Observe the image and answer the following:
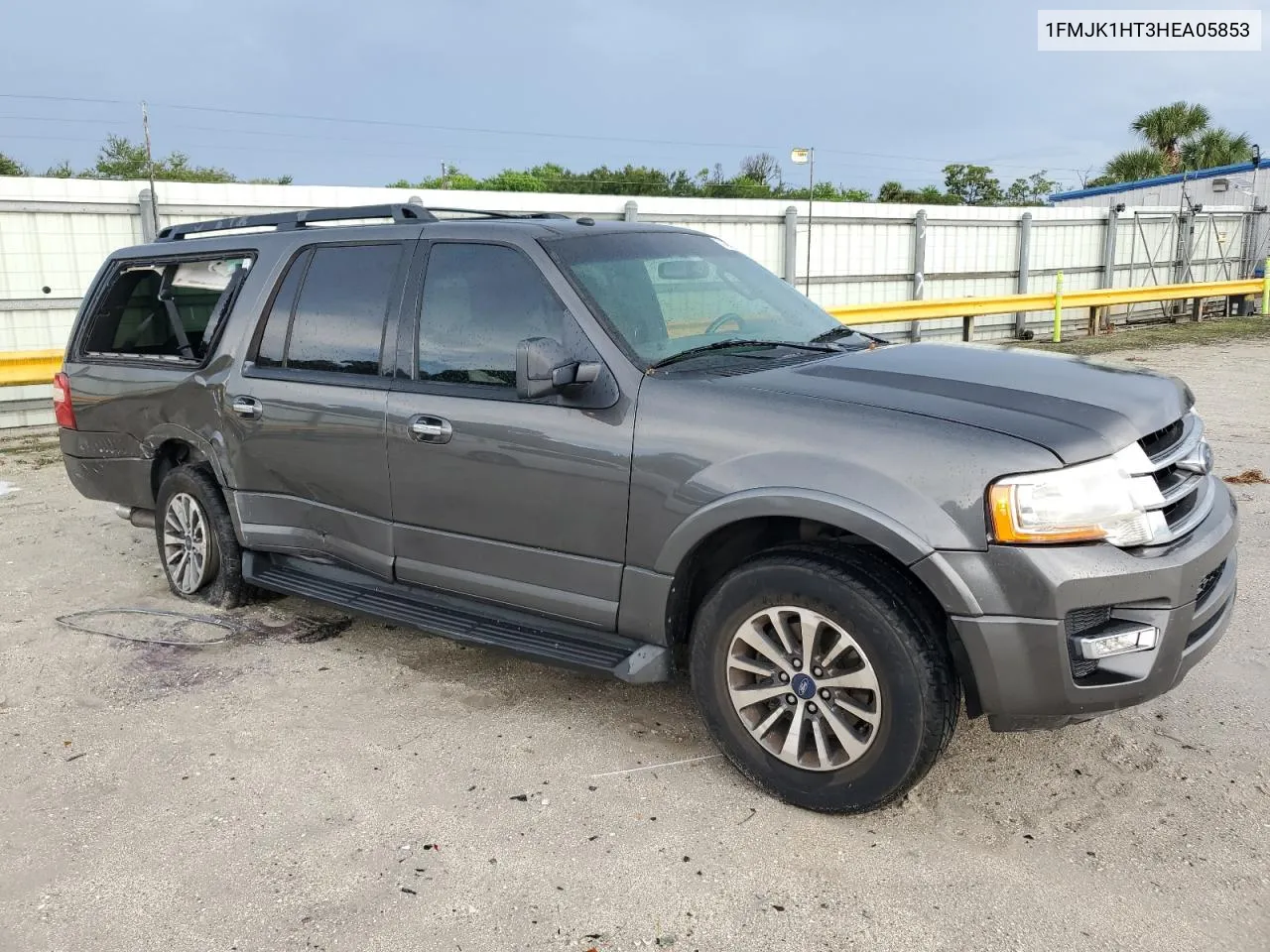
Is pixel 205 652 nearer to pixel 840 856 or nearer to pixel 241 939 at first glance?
pixel 241 939

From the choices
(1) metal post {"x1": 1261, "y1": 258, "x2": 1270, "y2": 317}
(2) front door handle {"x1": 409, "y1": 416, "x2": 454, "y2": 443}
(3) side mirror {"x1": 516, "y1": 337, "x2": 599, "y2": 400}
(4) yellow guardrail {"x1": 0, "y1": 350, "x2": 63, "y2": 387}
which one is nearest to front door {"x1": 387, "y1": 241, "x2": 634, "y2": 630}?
(2) front door handle {"x1": 409, "y1": 416, "x2": 454, "y2": 443}

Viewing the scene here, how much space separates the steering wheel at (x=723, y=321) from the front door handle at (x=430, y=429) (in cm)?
105

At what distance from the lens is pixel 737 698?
3350 millimetres

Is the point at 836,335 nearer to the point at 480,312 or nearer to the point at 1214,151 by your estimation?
the point at 480,312

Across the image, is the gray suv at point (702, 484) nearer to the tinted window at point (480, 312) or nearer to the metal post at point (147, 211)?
the tinted window at point (480, 312)

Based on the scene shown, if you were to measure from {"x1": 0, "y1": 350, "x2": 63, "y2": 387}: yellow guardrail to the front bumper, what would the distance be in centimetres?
1017

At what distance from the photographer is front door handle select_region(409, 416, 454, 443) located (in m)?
3.96

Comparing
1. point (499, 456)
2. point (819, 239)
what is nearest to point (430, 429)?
point (499, 456)

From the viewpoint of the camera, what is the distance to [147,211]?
1201 cm

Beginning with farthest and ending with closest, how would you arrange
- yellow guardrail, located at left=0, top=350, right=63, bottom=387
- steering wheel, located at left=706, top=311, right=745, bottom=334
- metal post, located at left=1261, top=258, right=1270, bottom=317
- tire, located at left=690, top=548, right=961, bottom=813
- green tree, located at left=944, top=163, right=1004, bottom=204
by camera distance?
1. green tree, located at left=944, top=163, right=1004, bottom=204
2. metal post, located at left=1261, top=258, right=1270, bottom=317
3. yellow guardrail, located at left=0, top=350, right=63, bottom=387
4. steering wheel, located at left=706, top=311, right=745, bottom=334
5. tire, located at left=690, top=548, right=961, bottom=813

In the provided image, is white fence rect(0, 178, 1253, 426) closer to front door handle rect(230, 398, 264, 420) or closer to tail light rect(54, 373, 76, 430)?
tail light rect(54, 373, 76, 430)

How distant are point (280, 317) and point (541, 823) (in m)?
2.68

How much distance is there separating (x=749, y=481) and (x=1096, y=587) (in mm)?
1021

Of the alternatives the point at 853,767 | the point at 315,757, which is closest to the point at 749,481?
the point at 853,767
